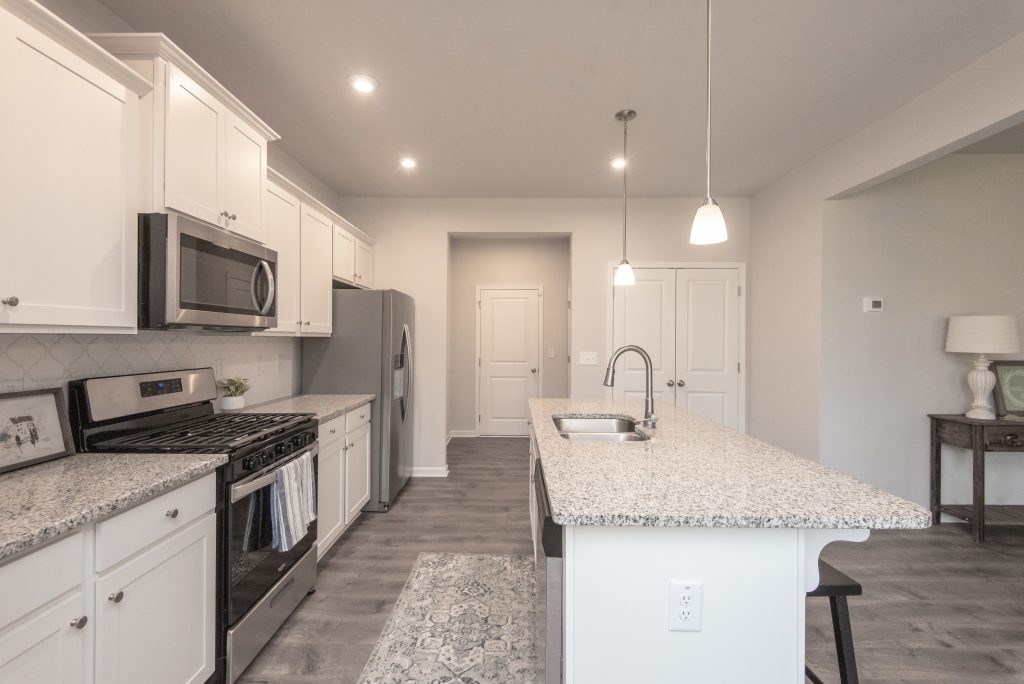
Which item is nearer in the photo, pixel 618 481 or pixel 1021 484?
pixel 618 481

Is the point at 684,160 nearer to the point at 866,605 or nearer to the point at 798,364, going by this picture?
Result: the point at 798,364

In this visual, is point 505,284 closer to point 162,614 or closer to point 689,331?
point 689,331

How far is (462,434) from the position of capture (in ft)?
19.2

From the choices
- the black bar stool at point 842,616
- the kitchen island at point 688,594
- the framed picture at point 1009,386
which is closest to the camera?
the kitchen island at point 688,594

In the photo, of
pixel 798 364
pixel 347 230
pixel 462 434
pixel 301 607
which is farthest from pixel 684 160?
pixel 462 434

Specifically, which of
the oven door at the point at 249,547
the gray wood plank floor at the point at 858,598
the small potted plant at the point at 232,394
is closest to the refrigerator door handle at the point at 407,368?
the gray wood plank floor at the point at 858,598

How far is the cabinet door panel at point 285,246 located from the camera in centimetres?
251

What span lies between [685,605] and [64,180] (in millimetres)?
2101

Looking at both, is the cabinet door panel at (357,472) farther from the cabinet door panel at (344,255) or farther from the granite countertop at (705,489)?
the granite countertop at (705,489)

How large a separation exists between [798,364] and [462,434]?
3.93m

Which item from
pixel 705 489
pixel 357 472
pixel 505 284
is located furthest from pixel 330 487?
pixel 505 284

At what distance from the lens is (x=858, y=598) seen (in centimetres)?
227

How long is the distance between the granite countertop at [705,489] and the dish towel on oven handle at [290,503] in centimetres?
109

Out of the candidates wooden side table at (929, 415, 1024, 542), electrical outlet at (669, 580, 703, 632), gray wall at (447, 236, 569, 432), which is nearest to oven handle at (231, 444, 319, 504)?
electrical outlet at (669, 580, 703, 632)
